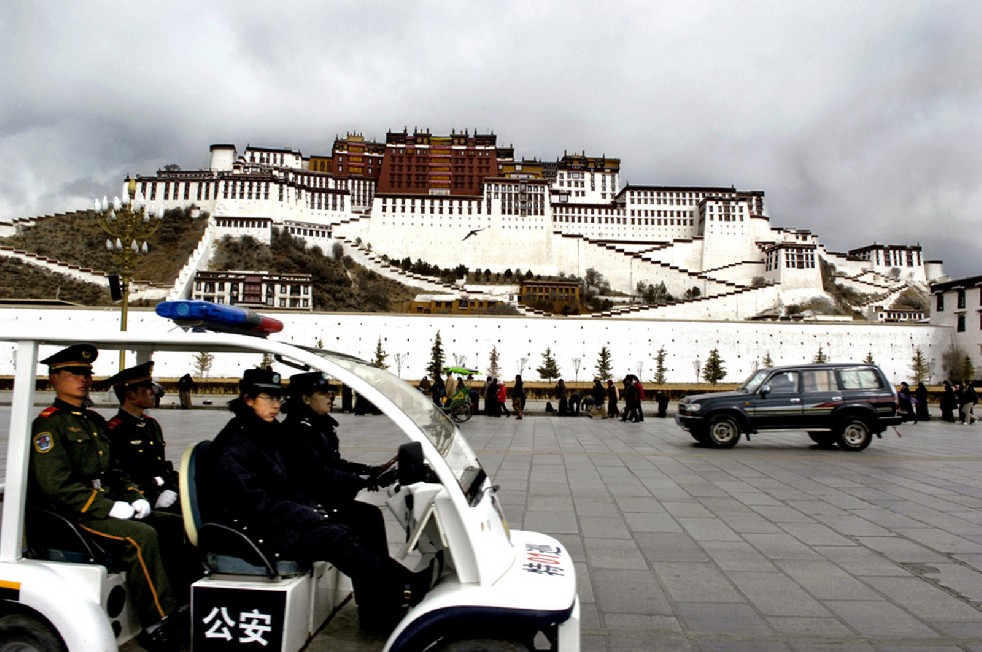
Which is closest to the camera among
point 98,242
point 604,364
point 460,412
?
point 460,412

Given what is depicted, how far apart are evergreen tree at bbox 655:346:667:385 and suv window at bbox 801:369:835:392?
37046 mm

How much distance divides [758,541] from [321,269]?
7529cm

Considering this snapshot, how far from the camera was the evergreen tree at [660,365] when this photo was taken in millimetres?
50694

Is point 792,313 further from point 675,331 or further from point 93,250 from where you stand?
point 93,250

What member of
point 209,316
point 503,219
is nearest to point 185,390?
point 209,316

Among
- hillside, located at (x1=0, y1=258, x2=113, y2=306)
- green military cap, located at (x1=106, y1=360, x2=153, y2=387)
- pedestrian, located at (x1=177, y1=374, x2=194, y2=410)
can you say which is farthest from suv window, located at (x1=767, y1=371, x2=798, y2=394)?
hillside, located at (x1=0, y1=258, x2=113, y2=306)

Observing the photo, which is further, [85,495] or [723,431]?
[723,431]

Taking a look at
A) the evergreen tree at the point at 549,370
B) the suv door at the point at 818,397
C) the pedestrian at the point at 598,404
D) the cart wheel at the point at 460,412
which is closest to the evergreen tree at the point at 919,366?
the evergreen tree at the point at 549,370

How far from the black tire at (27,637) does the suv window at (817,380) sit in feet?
41.9

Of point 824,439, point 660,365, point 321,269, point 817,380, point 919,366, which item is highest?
point 321,269

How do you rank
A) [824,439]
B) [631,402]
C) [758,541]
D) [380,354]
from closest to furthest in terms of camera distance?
1. [758,541]
2. [824,439]
3. [631,402]
4. [380,354]

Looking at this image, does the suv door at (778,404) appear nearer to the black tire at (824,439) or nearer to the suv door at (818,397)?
the suv door at (818,397)

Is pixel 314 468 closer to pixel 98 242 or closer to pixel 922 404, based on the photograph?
pixel 922 404

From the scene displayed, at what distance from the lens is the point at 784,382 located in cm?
1296
